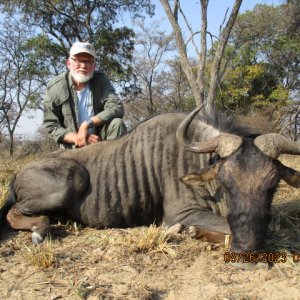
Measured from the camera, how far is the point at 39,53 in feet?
55.7

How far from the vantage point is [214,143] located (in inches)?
123

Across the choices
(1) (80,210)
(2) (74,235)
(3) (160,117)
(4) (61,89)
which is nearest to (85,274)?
(2) (74,235)

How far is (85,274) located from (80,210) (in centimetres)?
122

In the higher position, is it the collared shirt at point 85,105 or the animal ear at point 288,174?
the collared shirt at point 85,105

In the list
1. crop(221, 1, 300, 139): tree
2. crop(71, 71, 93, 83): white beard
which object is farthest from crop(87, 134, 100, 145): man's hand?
crop(221, 1, 300, 139): tree

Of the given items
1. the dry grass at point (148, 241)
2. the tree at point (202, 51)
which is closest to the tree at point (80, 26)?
the tree at point (202, 51)

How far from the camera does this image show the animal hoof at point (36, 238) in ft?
11.0

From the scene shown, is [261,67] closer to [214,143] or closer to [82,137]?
[82,137]

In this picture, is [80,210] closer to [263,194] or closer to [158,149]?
[158,149]

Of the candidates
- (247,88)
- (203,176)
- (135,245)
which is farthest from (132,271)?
(247,88)

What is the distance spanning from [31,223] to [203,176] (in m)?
1.57

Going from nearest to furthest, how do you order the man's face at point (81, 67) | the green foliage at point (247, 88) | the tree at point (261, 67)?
the man's face at point (81, 67), the tree at point (261, 67), the green foliage at point (247, 88)
